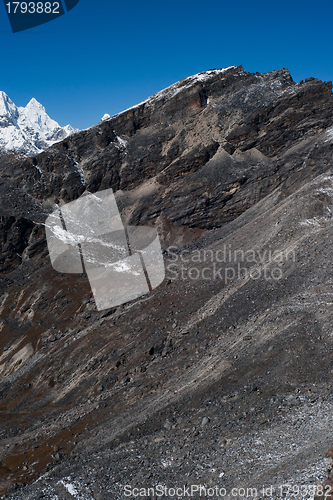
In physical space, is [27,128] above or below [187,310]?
above

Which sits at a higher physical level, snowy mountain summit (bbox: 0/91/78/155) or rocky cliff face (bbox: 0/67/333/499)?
snowy mountain summit (bbox: 0/91/78/155)

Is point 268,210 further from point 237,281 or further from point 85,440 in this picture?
point 85,440

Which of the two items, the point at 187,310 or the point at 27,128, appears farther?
the point at 27,128

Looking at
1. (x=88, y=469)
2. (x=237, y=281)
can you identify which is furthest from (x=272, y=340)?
(x=88, y=469)

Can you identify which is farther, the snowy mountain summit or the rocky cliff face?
the snowy mountain summit
